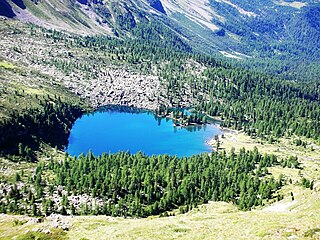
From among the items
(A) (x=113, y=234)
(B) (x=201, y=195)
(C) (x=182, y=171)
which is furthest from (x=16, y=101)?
(A) (x=113, y=234)

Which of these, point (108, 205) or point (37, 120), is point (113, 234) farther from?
point (37, 120)

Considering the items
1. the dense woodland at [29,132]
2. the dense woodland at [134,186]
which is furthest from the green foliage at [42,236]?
the dense woodland at [29,132]

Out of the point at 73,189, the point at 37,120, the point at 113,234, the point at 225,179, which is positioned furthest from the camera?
the point at 37,120

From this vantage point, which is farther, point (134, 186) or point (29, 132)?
point (29, 132)

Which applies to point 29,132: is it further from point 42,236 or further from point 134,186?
point 42,236

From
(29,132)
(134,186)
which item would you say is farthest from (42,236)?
(29,132)

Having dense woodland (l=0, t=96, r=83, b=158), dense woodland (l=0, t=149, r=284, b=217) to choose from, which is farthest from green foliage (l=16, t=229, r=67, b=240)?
dense woodland (l=0, t=96, r=83, b=158)

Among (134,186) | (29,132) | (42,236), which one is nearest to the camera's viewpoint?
(42,236)

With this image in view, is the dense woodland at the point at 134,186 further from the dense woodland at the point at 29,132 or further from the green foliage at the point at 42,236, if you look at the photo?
the green foliage at the point at 42,236
